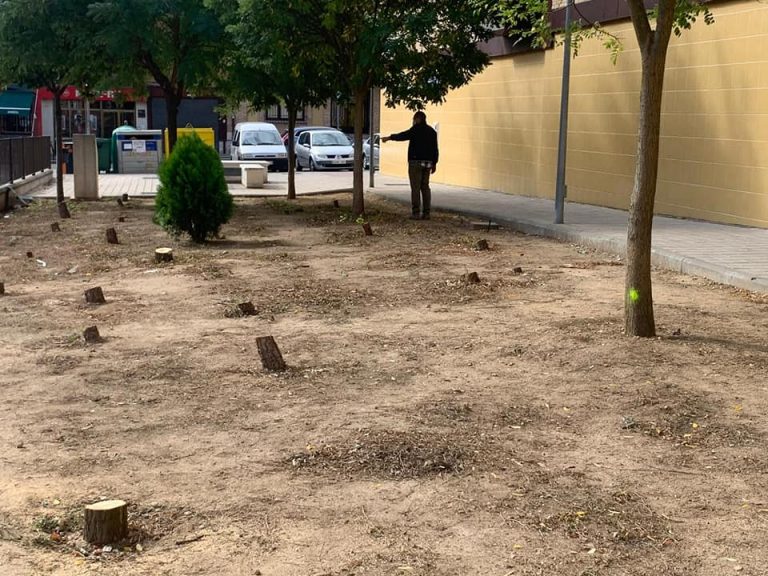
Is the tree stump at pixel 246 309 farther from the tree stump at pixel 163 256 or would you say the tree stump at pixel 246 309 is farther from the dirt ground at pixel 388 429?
the tree stump at pixel 163 256

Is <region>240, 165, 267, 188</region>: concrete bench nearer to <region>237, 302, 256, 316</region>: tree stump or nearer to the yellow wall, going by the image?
the yellow wall

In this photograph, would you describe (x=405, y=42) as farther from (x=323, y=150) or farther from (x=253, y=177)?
(x=323, y=150)

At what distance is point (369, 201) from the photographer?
874 inches

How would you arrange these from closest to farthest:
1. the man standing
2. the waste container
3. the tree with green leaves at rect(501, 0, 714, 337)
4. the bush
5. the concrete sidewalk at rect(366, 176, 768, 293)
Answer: the tree with green leaves at rect(501, 0, 714, 337)
the concrete sidewalk at rect(366, 176, 768, 293)
the bush
the man standing
the waste container

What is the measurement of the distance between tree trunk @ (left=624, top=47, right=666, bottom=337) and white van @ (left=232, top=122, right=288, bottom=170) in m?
33.0

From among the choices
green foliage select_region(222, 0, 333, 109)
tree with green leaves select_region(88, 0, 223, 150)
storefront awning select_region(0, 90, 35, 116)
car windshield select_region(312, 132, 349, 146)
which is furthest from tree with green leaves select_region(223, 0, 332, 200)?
storefront awning select_region(0, 90, 35, 116)

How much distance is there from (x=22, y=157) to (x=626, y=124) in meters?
13.3

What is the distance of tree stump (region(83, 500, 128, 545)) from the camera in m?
4.12

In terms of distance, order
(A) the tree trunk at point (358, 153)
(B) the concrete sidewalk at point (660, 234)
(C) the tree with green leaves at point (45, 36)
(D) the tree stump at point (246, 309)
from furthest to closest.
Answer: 1. (C) the tree with green leaves at point (45, 36)
2. (A) the tree trunk at point (358, 153)
3. (B) the concrete sidewalk at point (660, 234)
4. (D) the tree stump at point (246, 309)

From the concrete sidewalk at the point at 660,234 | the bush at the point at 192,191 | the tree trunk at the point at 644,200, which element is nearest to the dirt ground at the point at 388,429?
the tree trunk at the point at 644,200

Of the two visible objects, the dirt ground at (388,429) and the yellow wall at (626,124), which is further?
the yellow wall at (626,124)

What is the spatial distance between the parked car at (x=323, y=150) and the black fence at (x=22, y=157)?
11346mm

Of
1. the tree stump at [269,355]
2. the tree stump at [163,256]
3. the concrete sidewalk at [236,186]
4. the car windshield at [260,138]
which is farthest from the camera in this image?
the car windshield at [260,138]

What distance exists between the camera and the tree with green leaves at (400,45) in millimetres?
15680
